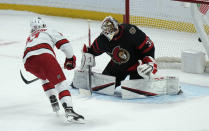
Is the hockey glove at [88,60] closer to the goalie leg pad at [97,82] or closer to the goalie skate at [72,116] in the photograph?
the goalie leg pad at [97,82]

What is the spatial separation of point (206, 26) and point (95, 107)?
2004mm

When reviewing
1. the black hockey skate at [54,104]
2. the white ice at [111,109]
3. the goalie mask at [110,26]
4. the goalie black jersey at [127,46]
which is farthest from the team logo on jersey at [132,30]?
the black hockey skate at [54,104]

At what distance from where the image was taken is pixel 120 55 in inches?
193

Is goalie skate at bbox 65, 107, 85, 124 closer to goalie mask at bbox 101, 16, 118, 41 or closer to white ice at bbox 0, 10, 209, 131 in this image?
white ice at bbox 0, 10, 209, 131

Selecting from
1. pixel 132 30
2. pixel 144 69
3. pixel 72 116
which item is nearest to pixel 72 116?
pixel 72 116

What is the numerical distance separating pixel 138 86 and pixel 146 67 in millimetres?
254

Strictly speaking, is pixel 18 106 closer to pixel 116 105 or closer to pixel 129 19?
pixel 116 105

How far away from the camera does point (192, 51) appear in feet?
19.1

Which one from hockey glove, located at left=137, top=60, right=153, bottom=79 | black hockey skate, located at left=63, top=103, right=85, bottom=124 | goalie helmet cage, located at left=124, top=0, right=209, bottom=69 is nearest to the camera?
black hockey skate, located at left=63, top=103, right=85, bottom=124

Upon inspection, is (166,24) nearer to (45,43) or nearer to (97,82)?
(97,82)

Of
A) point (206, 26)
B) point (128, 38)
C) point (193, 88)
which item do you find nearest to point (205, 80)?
point (193, 88)

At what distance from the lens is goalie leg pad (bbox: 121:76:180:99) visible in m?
4.83

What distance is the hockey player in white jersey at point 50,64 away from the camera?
4207mm

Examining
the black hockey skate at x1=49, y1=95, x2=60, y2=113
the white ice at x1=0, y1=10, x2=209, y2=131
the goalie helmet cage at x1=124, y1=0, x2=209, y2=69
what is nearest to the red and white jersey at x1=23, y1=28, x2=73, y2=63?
the black hockey skate at x1=49, y1=95, x2=60, y2=113
